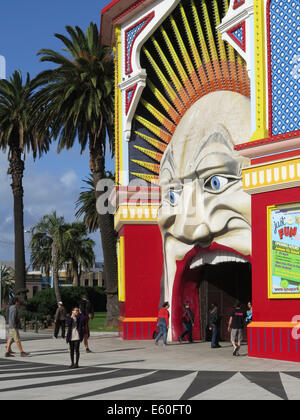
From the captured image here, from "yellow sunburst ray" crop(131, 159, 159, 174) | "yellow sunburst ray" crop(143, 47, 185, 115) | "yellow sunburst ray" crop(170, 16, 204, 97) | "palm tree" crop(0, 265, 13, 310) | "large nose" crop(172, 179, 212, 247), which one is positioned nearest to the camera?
"large nose" crop(172, 179, 212, 247)

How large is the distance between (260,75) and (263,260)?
17.8 feet

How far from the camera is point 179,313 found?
24.8 meters

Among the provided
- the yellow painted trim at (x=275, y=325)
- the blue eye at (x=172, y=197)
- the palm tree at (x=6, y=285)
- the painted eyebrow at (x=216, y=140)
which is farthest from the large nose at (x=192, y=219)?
the palm tree at (x=6, y=285)

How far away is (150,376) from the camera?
14.7 meters

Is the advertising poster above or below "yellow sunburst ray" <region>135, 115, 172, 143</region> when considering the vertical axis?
below

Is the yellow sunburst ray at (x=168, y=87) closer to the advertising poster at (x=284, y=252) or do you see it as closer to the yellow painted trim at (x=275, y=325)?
the advertising poster at (x=284, y=252)

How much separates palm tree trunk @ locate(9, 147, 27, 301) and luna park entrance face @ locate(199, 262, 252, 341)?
18506 millimetres

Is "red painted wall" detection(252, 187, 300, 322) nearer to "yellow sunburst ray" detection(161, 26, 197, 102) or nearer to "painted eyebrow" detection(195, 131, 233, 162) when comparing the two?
"painted eyebrow" detection(195, 131, 233, 162)

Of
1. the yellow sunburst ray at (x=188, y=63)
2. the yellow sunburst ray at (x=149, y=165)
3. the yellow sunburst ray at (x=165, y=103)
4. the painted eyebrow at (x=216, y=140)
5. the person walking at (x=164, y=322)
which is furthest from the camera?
the yellow sunburst ray at (x=149, y=165)

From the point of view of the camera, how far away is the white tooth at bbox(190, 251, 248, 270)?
21828 millimetres

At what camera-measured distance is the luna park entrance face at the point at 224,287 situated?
24.6 metres

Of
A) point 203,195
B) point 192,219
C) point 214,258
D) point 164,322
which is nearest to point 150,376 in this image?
point 164,322

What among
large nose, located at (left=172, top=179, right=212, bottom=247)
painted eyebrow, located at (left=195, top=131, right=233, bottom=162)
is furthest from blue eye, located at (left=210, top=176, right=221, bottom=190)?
painted eyebrow, located at (left=195, top=131, right=233, bottom=162)
